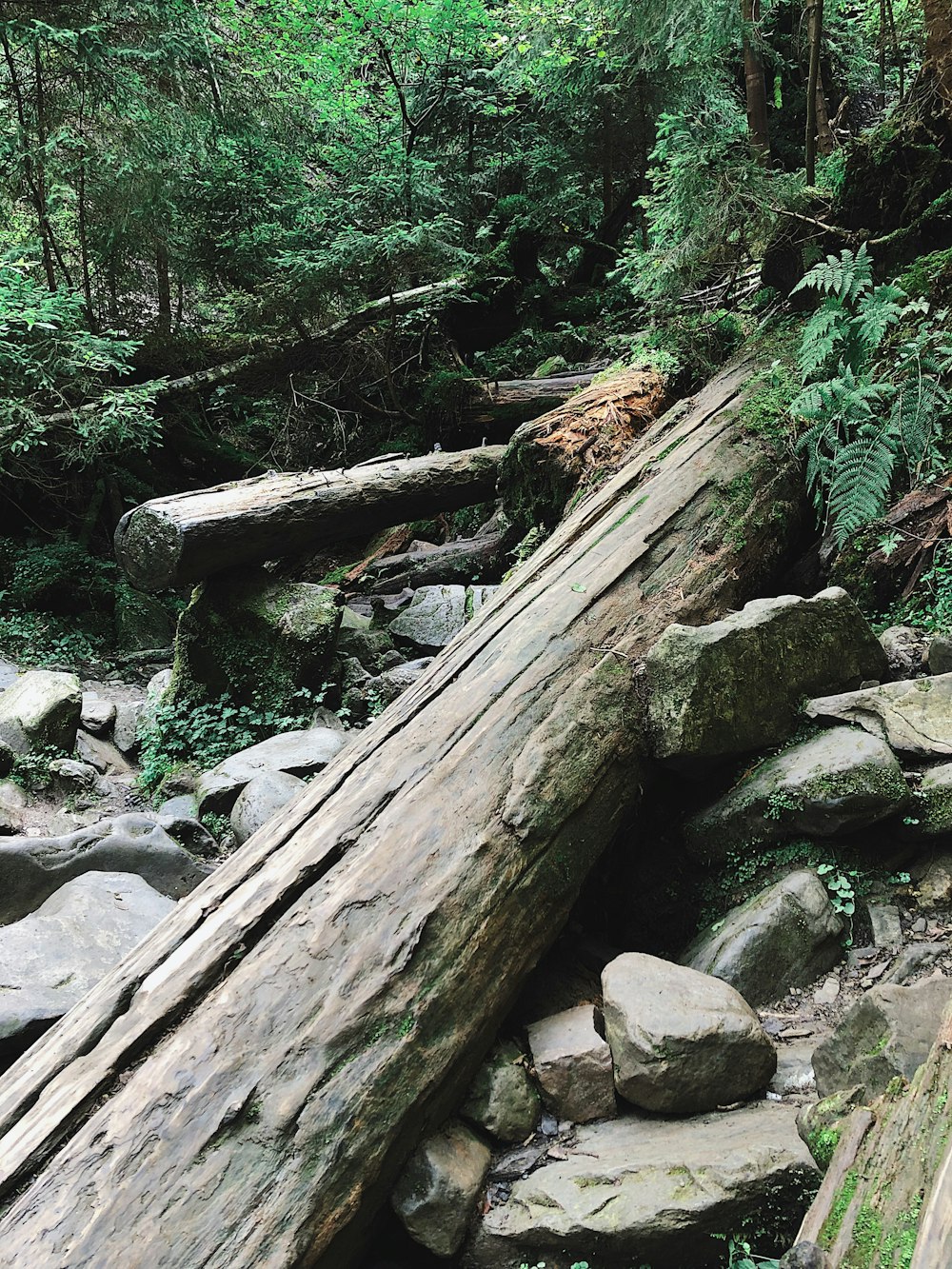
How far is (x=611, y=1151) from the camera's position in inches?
91.1

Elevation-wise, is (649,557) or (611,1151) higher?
(649,557)

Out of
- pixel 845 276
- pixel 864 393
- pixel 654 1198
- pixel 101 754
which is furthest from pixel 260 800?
pixel 845 276

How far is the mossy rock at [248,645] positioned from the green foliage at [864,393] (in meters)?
4.21

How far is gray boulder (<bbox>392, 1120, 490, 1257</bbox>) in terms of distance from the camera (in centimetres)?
218

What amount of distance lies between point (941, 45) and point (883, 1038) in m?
6.23

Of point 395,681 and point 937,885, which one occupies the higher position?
point 937,885

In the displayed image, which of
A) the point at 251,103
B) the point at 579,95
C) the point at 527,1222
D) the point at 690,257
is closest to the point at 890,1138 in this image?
the point at 527,1222

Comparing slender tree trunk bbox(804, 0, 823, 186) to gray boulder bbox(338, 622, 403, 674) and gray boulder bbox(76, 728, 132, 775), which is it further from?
gray boulder bbox(76, 728, 132, 775)

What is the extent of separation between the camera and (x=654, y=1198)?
2.11 metres

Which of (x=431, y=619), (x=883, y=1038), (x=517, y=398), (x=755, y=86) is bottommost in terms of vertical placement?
(x=431, y=619)

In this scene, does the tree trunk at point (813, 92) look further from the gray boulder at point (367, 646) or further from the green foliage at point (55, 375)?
the green foliage at point (55, 375)

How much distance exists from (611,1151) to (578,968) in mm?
755

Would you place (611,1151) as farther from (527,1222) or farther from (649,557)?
(649,557)

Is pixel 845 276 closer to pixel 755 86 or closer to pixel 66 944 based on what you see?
pixel 755 86
